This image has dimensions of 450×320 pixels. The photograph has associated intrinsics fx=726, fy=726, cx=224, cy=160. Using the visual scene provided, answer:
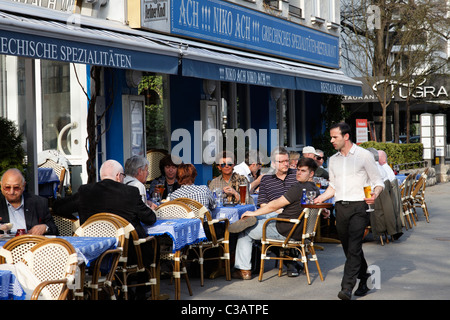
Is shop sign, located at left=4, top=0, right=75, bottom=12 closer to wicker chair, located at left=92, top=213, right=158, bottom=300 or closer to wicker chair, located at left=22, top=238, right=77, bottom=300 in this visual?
wicker chair, located at left=92, top=213, right=158, bottom=300

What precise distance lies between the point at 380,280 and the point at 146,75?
716cm

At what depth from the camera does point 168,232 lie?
724 cm

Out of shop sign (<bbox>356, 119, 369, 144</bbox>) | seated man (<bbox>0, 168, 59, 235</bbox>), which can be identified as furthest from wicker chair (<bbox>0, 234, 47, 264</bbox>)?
shop sign (<bbox>356, 119, 369, 144</bbox>)

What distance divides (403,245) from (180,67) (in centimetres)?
437

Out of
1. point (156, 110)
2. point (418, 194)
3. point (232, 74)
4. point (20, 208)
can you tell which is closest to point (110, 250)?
point (20, 208)

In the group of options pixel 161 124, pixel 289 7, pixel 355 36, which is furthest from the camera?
pixel 355 36

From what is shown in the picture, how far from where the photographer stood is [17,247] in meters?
5.35

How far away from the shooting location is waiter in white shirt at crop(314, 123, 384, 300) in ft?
23.9

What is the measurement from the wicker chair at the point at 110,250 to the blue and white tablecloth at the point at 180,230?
0.88m

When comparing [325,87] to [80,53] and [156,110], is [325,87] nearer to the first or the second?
[156,110]

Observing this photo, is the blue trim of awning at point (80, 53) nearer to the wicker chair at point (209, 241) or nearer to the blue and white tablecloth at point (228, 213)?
the wicker chair at point (209, 241)

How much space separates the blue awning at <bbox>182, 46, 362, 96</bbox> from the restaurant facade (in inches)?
0.9
